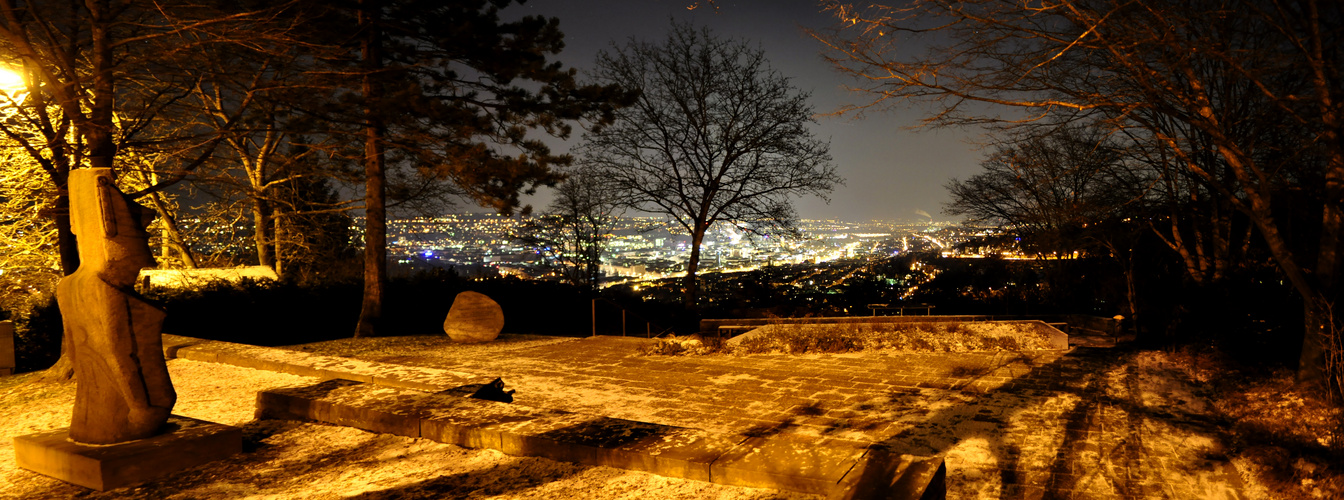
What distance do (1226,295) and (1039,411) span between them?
20.1 ft

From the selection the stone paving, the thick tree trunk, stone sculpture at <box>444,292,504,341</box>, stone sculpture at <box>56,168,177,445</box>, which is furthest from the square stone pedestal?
stone sculpture at <box>444,292,504,341</box>

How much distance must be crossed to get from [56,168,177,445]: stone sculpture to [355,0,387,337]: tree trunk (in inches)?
330

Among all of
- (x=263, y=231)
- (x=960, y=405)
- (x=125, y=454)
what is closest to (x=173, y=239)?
(x=263, y=231)

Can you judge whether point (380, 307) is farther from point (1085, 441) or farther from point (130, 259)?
point (1085, 441)

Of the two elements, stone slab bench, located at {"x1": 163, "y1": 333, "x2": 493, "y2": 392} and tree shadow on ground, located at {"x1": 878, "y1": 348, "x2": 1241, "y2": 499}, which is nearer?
tree shadow on ground, located at {"x1": 878, "y1": 348, "x2": 1241, "y2": 499}

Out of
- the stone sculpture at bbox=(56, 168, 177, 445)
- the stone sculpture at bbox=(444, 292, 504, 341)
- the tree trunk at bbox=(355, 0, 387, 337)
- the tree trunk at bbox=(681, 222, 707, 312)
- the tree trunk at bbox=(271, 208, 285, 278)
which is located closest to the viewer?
the stone sculpture at bbox=(56, 168, 177, 445)

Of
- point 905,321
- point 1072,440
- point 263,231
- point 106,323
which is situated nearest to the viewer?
point 106,323

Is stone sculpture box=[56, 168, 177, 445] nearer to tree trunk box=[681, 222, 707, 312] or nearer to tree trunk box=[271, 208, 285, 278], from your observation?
tree trunk box=[271, 208, 285, 278]

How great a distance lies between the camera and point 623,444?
392cm

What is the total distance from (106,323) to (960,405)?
730 centimetres

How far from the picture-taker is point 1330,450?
17.3 ft

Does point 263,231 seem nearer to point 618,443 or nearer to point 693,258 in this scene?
point 693,258

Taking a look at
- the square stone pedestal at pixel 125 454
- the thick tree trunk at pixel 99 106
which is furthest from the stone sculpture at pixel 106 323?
the thick tree trunk at pixel 99 106

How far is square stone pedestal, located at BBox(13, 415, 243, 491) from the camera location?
3791mm
